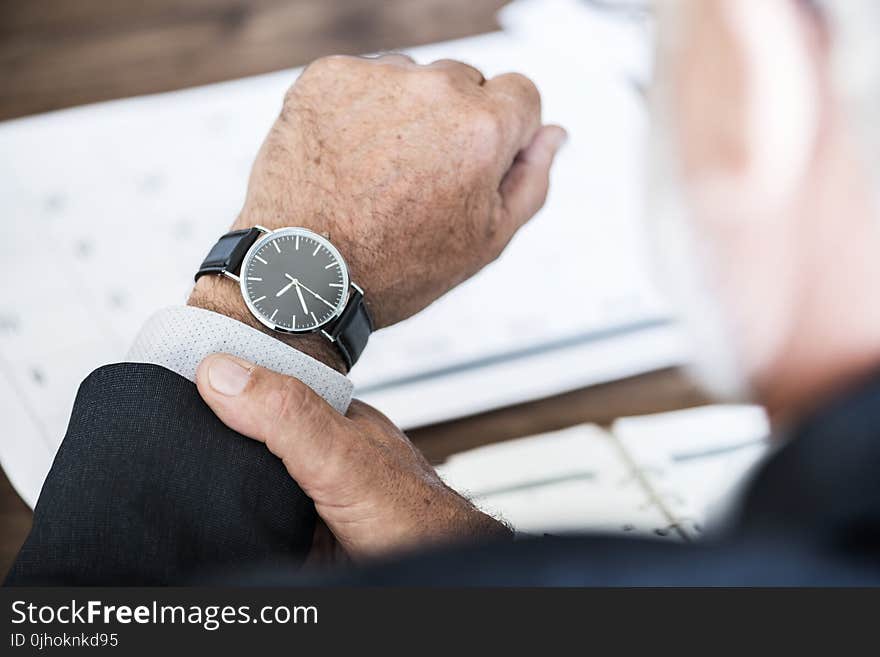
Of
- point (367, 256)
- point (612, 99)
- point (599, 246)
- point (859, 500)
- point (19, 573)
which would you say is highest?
point (612, 99)

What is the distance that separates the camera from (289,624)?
37cm

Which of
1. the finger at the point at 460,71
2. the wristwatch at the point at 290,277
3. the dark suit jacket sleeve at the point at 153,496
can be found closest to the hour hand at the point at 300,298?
the wristwatch at the point at 290,277

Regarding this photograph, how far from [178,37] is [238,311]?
50 centimetres

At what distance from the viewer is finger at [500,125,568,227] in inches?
Result: 31.5

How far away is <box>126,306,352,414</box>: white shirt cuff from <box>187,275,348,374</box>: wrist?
0.04 m

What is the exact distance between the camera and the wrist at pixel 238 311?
688 millimetres

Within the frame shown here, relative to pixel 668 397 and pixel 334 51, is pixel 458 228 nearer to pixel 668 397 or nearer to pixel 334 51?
pixel 668 397

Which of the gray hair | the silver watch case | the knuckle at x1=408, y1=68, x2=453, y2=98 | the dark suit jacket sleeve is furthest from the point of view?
the knuckle at x1=408, y1=68, x2=453, y2=98

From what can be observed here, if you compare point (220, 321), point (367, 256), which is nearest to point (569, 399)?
point (367, 256)

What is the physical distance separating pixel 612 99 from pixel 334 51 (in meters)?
0.29

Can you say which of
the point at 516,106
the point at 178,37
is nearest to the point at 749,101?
the point at 516,106

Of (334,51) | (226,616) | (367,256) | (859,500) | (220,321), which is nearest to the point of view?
(859,500)

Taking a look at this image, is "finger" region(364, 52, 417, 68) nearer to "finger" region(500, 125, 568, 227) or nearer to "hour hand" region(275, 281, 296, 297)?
"finger" region(500, 125, 568, 227)

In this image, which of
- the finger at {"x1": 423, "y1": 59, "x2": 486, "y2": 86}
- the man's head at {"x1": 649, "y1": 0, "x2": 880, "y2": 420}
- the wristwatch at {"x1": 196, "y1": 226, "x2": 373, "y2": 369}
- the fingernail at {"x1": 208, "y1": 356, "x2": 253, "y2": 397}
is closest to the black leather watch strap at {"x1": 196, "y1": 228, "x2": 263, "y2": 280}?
the wristwatch at {"x1": 196, "y1": 226, "x2": 373, "y2": 369}
